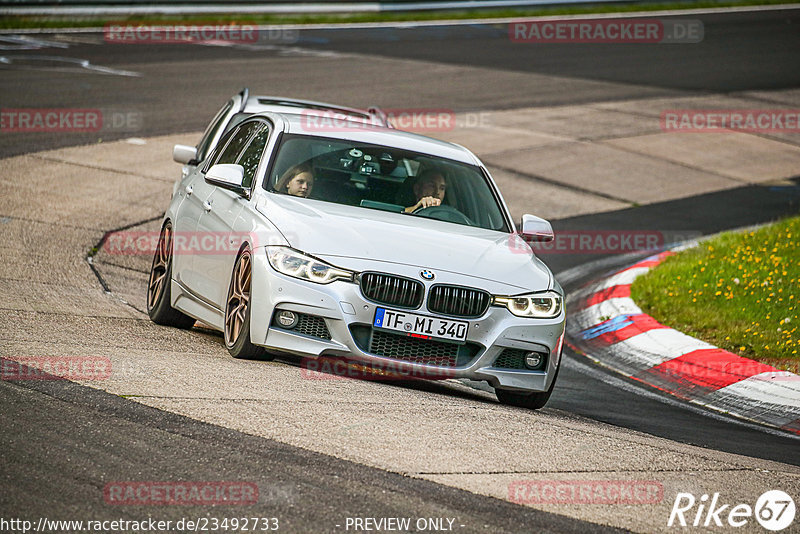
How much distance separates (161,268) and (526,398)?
3.10m

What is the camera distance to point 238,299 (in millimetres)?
7312

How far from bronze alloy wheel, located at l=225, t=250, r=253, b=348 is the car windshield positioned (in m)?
0.76

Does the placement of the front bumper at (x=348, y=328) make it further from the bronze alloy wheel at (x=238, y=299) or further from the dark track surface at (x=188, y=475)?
the dark track surface at (x=188, y=475)

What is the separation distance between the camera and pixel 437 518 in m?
4.60

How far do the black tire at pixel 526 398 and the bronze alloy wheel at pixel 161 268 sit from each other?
2.69m

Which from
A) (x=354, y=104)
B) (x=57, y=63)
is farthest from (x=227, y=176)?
(x=57, y=63)

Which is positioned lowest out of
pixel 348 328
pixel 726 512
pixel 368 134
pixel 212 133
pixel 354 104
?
pixel 354 104

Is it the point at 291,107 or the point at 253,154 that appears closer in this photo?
the point at 253,154

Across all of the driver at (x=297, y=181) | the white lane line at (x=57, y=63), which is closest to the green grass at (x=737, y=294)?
the driver at (x=297, y=181)

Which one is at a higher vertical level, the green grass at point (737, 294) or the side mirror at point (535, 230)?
the side mirror at point (535, 230)

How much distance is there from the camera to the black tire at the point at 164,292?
862cm

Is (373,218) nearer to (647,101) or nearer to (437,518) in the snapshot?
(437,518)

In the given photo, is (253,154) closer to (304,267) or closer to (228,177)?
(228,177)

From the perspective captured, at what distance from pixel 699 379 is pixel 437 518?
511 cm
